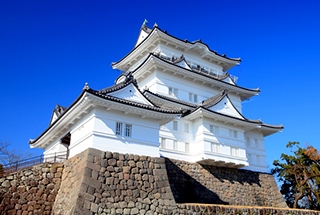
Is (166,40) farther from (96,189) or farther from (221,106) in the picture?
(96,189)

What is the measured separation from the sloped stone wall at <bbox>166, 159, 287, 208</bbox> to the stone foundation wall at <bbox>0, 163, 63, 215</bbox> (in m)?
7.63

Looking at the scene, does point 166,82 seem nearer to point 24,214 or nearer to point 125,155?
point 125,155

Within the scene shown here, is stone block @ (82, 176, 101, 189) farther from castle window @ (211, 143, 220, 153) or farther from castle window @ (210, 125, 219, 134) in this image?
castle window @ (210, 125, 219, 134)

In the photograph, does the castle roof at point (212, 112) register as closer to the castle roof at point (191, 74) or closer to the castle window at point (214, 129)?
the castle window at point (214, 129)

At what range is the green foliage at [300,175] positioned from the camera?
2520 centimetres

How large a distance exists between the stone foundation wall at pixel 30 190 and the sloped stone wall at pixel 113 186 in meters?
0.57

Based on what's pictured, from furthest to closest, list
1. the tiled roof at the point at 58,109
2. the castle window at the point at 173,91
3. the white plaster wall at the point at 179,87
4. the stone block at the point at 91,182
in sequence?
the castle window at the point at 173,91 < the white plaster wall at the point at 179,87 < the tiled roof at the point at 58,109 < the stone block at the point at 91,182

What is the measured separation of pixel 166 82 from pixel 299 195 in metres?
15.5

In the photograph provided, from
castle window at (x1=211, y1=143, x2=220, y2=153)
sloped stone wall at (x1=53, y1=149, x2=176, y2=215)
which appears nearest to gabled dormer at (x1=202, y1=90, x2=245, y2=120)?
castle window at (x1=211, y1=143, x2=220, y2=153)

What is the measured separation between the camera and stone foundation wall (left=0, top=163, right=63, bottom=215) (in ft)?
44.7

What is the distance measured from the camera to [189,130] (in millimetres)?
21969

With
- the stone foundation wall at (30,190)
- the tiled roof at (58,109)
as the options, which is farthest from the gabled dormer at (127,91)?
the tiled roof at (58,109)

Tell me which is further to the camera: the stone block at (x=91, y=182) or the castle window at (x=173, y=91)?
the castle window at (x=173, y=91)

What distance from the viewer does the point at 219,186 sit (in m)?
20.9
